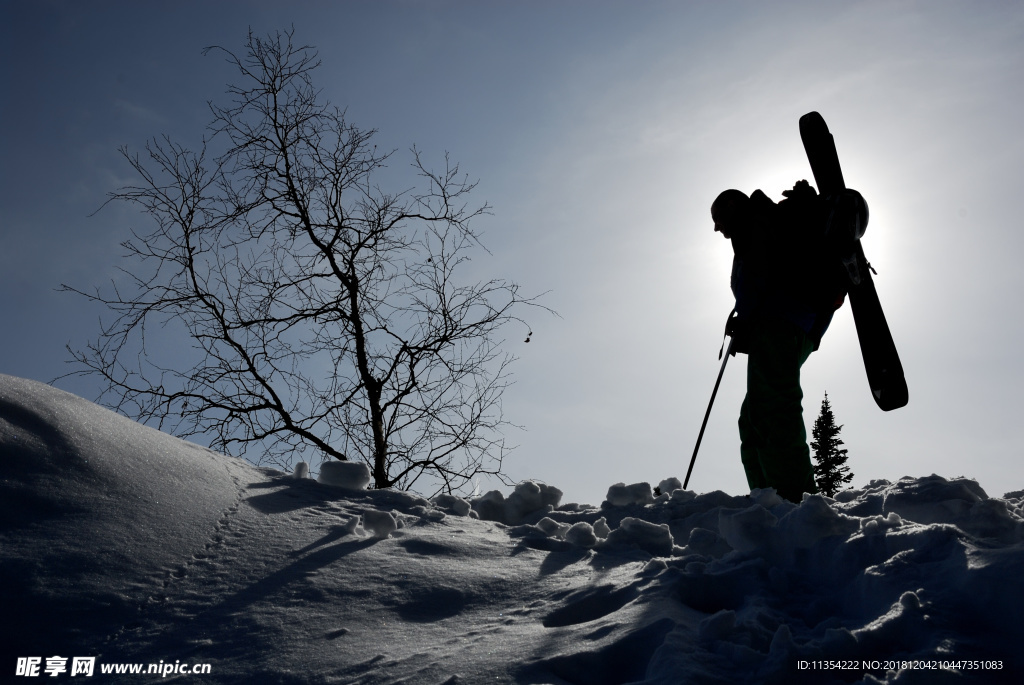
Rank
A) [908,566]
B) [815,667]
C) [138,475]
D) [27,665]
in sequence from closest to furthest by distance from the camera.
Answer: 1. [815,667]
2. [27,665]
3. [908,566]
4. [138,475]

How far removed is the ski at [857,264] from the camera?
12.6 ft

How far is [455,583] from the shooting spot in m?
2.23

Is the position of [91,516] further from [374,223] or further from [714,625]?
[374,223]

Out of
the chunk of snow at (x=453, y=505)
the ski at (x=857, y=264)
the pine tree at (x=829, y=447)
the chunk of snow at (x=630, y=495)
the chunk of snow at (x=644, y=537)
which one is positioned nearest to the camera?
the chunk of snow at (x=644, y=537)

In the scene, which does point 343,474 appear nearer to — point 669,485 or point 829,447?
point 669,485

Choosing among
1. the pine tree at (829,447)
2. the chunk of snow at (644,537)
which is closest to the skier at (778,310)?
the chunk of snow at (644,537)

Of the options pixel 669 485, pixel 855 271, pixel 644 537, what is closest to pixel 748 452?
pixel 669 485

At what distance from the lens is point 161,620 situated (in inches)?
73.4

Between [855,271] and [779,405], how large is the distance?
1.00m

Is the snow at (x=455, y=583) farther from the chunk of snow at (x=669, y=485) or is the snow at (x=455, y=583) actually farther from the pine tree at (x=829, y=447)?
the pine tree at (x=829, y=447)

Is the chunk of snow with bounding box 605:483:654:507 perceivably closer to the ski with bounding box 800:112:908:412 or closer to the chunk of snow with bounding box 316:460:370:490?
the chunk of snow with bounding box 316:460:370:490

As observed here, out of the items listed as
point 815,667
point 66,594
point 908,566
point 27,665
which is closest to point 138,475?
point 66,594

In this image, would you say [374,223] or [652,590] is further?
[374,223]

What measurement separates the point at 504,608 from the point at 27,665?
1253 mm
